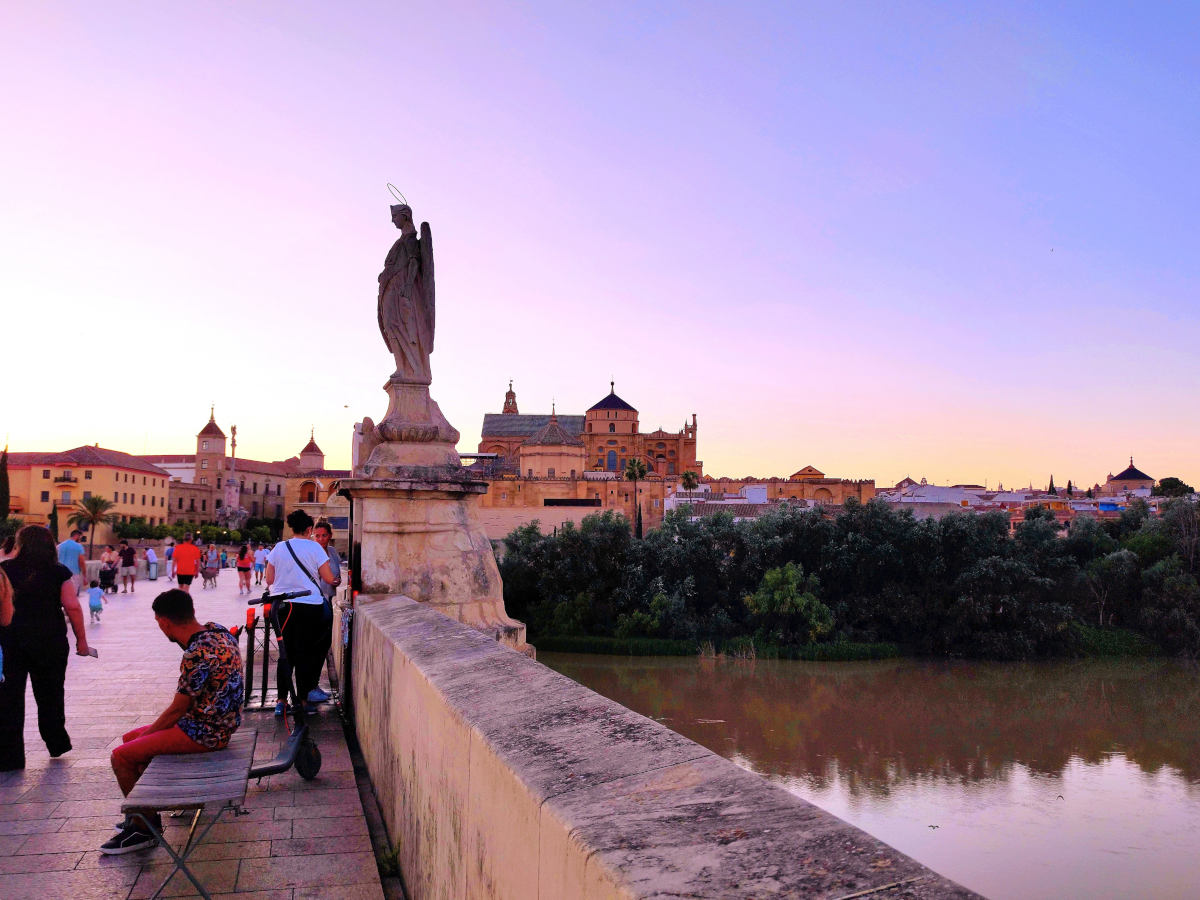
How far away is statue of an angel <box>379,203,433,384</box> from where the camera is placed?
6.20 m

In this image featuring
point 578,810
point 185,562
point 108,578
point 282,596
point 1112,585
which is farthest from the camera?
point 1112,585

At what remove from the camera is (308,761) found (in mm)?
3996

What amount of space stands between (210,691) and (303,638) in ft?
5.34

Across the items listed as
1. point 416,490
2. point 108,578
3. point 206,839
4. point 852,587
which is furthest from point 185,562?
point 852,587

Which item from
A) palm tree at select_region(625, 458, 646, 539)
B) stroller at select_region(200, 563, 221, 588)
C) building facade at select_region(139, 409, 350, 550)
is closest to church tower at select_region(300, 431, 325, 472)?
building facade at select_region(139, 409, 350, 550)

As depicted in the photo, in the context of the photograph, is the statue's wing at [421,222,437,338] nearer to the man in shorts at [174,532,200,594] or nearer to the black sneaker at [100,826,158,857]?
the black sneaker at [100,826,158,857]

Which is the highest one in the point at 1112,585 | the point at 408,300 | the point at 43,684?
the point at 408,300

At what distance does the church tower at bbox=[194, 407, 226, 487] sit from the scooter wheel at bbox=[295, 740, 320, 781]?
277 feet

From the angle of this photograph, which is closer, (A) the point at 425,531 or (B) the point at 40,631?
(B) the point at 40,631

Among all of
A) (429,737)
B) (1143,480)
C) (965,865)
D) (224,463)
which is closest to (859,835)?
(429,737)

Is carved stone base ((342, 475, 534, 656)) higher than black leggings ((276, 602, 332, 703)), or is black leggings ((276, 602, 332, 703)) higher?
carved stone base ((342, 475, 534, 656))

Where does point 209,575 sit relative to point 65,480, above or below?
below

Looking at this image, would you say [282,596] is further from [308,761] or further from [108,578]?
[108,578]

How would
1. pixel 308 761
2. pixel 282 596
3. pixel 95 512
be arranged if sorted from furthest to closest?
1. pixel 95 512
2. pixel 282 596
3. pixel 308 761
